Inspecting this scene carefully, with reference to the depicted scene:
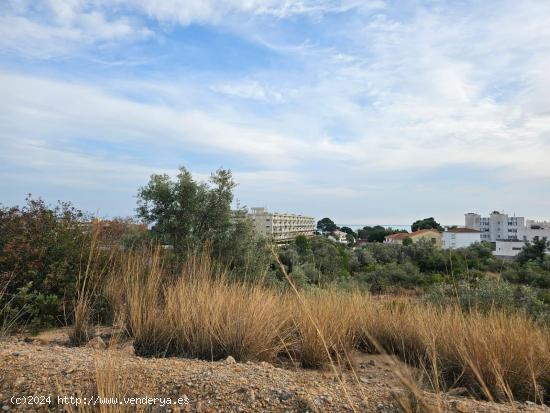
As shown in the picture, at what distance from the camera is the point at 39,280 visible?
5715 mm

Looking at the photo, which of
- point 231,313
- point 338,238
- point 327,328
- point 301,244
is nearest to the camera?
point 231,313

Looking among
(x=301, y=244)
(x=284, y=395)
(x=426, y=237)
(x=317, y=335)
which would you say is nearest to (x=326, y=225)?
(x=426, y=237)

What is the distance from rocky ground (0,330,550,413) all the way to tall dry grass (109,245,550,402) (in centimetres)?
56

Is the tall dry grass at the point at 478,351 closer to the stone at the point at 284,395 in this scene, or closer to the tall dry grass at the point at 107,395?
the stone at the point at 284,395

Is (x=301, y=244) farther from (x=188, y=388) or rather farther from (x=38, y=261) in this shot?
(x=188, y=388)

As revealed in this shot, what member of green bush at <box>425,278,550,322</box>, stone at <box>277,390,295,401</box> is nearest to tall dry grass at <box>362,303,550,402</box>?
stone at <box>277,390,295,401</box>

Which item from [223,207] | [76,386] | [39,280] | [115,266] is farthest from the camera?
[223,207]

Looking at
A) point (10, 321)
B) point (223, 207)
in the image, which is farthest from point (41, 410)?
point (223, 207)

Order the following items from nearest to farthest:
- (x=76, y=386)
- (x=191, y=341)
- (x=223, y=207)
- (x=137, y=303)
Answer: (x=76, y=386), (x=191, y=341), (x=137, y=303), (x=223, y=207)

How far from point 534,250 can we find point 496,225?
60201 millimetres

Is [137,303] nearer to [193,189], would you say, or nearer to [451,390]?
[451,390]

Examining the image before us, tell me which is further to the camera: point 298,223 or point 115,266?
point 298,223

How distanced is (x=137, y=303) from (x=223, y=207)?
5.22 metres

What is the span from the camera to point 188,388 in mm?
2762
